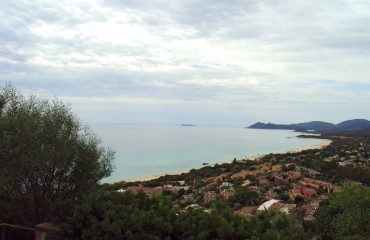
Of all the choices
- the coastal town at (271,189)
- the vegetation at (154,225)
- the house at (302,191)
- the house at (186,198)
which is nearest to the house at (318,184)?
the coastal town at (271,189)

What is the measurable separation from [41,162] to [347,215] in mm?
8184

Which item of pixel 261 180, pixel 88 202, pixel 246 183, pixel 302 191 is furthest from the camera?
pixel 261 180

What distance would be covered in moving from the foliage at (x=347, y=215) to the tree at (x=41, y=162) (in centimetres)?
678

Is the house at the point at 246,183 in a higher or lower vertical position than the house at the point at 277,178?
lower

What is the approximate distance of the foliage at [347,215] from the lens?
11211 millimetres

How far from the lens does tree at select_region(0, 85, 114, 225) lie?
1035 cm

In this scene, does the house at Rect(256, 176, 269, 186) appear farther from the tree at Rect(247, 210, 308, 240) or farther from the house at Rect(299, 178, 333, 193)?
the tree at Rect(247, 210, 308, 240)

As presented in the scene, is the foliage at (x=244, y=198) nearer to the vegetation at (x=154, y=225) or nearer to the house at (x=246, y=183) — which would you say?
the house at (x=246, y=183)

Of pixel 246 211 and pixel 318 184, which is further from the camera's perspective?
pixel 318 184

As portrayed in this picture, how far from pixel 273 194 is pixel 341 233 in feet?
63.7

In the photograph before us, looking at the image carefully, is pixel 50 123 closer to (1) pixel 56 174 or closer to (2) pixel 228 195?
(1) pixel 56 174

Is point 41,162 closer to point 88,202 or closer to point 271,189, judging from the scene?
point 88,202

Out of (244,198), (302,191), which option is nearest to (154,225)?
(244,198)

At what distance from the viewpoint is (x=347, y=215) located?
1158cm
